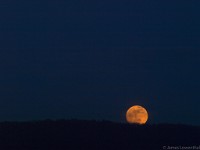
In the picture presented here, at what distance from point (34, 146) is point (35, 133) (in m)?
2.11

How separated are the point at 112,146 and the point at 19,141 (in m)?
3.90

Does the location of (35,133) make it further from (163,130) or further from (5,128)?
(163,130)

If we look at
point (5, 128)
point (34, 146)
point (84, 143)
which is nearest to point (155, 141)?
point (84, 143)

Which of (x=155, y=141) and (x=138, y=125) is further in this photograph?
(x=138, y=125)

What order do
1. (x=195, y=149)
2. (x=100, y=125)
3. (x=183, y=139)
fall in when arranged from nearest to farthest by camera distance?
(x=195, y=149), (x=183, y=139), (x=100, y=125)

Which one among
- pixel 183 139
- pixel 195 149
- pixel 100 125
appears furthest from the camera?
pixel 100 125

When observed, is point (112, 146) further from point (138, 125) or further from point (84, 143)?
point (138, 125)

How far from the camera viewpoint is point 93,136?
79.5ft

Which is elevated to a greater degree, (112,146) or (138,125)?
(138,125)

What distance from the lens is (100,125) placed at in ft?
85.6

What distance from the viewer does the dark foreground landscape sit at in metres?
22.9

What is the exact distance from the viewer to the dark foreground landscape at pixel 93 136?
2294 centimetres

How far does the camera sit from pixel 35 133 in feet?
81.9

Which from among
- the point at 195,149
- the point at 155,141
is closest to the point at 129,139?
the point at 155,141
